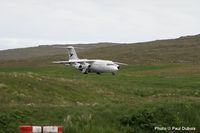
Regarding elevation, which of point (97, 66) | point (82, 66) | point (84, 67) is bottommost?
point (84, 67)

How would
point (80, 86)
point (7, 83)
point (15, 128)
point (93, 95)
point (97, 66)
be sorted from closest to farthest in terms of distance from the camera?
point (15, 128) → point (7, 83) → point (93, 95) → point (80, 86) → point (97, 66)

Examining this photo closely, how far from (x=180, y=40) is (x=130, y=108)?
145310 millimetres

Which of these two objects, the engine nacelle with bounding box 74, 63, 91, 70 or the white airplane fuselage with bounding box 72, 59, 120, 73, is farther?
the engine nacelle with bounding box 74, 63, 91, 70

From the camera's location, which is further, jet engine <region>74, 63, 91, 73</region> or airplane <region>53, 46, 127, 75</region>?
jet engine <region>74, 63, 91, 73</region>

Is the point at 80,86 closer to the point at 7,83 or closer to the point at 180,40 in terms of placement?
the point at 7,83

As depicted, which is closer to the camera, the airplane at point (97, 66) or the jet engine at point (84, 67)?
the airplane at point (97, 66)

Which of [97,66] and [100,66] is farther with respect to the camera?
[97,66]

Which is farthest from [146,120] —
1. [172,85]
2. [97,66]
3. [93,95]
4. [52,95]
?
[97,66]

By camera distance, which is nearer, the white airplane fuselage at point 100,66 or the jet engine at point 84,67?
the white airplane fuselage at point 100,66

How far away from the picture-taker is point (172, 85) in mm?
37938

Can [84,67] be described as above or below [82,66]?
below

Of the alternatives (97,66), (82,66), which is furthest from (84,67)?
(97,66)

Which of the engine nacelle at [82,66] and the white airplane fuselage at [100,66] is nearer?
the white airplane fuselage at [100,66]

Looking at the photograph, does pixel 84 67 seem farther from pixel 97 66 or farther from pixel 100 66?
pixel 100 66
